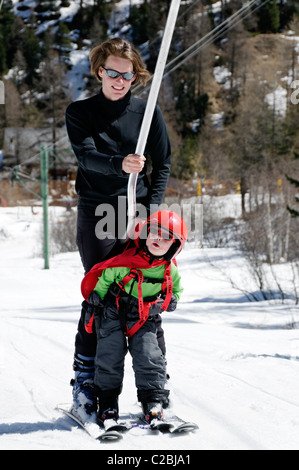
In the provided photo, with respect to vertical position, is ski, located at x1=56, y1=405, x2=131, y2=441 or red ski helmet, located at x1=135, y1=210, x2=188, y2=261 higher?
red ski helmet, located at x1=135, y1=210, x2=188, y2=261

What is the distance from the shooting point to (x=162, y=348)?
107 inches

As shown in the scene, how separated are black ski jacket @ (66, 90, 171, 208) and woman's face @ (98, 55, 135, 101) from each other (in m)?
0.03

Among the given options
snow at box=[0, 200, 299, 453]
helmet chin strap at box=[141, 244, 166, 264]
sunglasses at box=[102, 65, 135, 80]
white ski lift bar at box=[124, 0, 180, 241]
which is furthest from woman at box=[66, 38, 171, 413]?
snow at box=[0, 200, 299, 453]

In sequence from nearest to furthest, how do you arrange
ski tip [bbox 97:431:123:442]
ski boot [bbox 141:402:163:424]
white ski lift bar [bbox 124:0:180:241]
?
1. white ski lift bar [bbox 124:0:180:241]
2. ski tip [bbox 97:431:123:442]
3. ski boot [bbox 141:402:163:424]

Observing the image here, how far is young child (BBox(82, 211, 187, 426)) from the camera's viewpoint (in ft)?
8.23

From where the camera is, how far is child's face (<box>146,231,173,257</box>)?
2498 mm

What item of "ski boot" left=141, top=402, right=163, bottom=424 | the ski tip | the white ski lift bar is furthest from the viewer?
"ski boot" left=141, top=402, right=163, bottom=424

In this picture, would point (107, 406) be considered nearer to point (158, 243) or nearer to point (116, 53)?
point (158, 243)

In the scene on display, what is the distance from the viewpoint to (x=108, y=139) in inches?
101

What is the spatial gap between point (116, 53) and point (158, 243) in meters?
0.94

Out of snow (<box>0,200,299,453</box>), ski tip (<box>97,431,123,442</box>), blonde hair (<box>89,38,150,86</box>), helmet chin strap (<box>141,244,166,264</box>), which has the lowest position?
snow (<box>0,200,299,453</box>)

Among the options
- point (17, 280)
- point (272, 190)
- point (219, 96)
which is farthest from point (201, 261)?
point (219, 96)

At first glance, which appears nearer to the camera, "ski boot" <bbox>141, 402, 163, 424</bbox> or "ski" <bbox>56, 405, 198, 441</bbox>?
"ski" <bbox>56, 405, 198, 441</bbox>

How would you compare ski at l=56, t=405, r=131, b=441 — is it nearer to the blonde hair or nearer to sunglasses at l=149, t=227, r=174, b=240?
sunglasses at l=149, t=227, r=174, b=240
